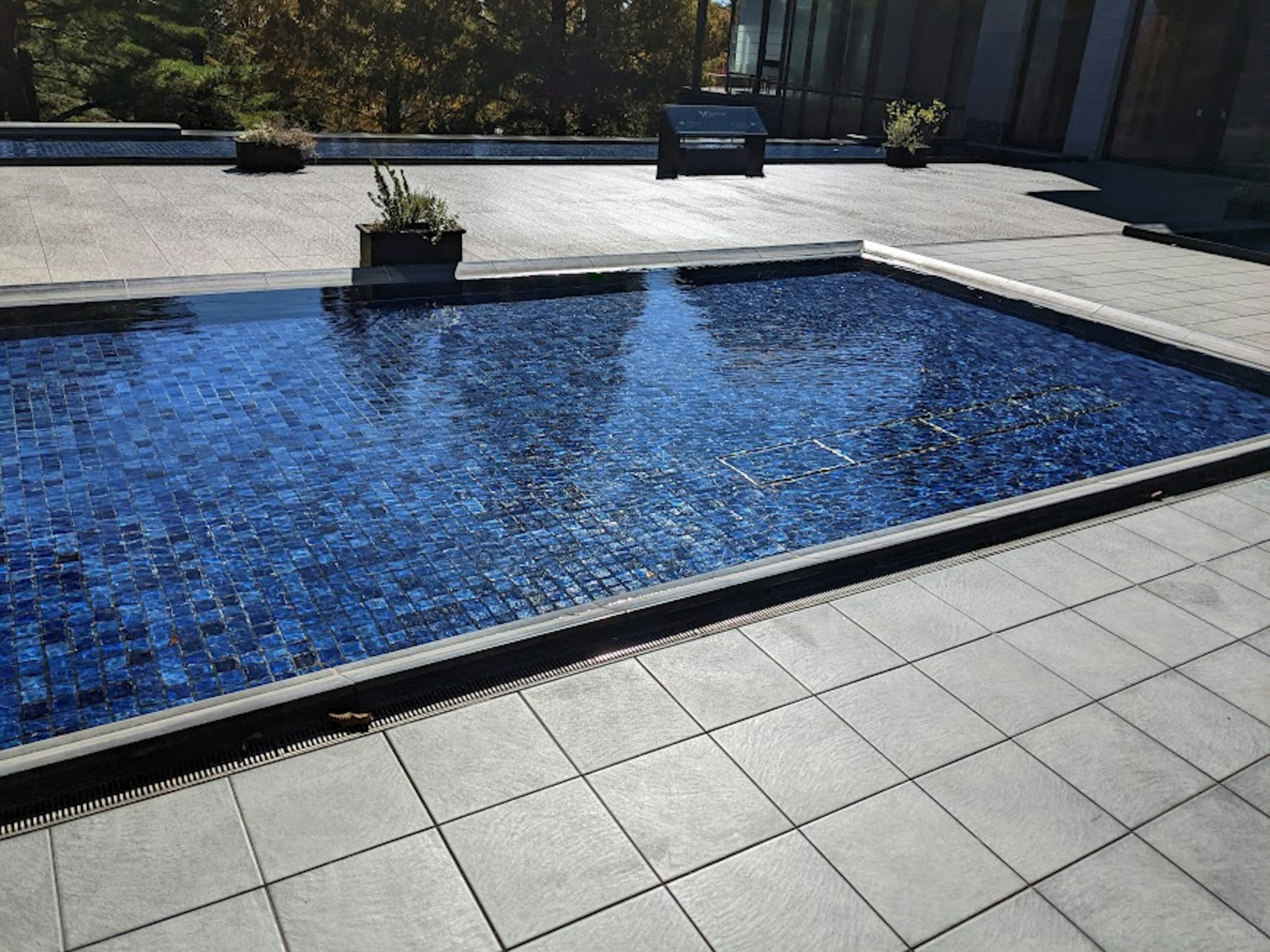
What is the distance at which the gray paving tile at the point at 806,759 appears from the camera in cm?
424

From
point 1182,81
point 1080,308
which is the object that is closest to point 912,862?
point 1080,308

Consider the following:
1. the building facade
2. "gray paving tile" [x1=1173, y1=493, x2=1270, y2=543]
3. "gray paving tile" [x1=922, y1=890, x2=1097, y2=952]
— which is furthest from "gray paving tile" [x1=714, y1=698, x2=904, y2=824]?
the building facade

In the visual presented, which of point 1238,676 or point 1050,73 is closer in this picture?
point 1238,676

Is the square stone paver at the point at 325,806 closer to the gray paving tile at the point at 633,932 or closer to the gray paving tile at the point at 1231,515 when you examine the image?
the gray paving tile at the point at 633,932

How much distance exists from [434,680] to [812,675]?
5.82 feet

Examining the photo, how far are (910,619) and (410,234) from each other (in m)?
8.13

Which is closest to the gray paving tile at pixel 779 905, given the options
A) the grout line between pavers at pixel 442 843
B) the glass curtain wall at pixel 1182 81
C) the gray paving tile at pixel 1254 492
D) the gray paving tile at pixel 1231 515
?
the grout line between pavers at pixel 442 843

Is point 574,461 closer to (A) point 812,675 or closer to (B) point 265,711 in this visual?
(A) point 812,675

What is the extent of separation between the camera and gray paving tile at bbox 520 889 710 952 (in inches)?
137

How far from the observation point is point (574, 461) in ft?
25.1

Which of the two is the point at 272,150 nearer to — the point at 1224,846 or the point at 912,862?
the point at 912,862

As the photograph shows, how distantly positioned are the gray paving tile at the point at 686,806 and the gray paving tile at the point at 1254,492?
16.6 ft

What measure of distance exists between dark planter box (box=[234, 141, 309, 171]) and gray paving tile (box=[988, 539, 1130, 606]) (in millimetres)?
15517

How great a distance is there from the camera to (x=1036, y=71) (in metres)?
30.7
